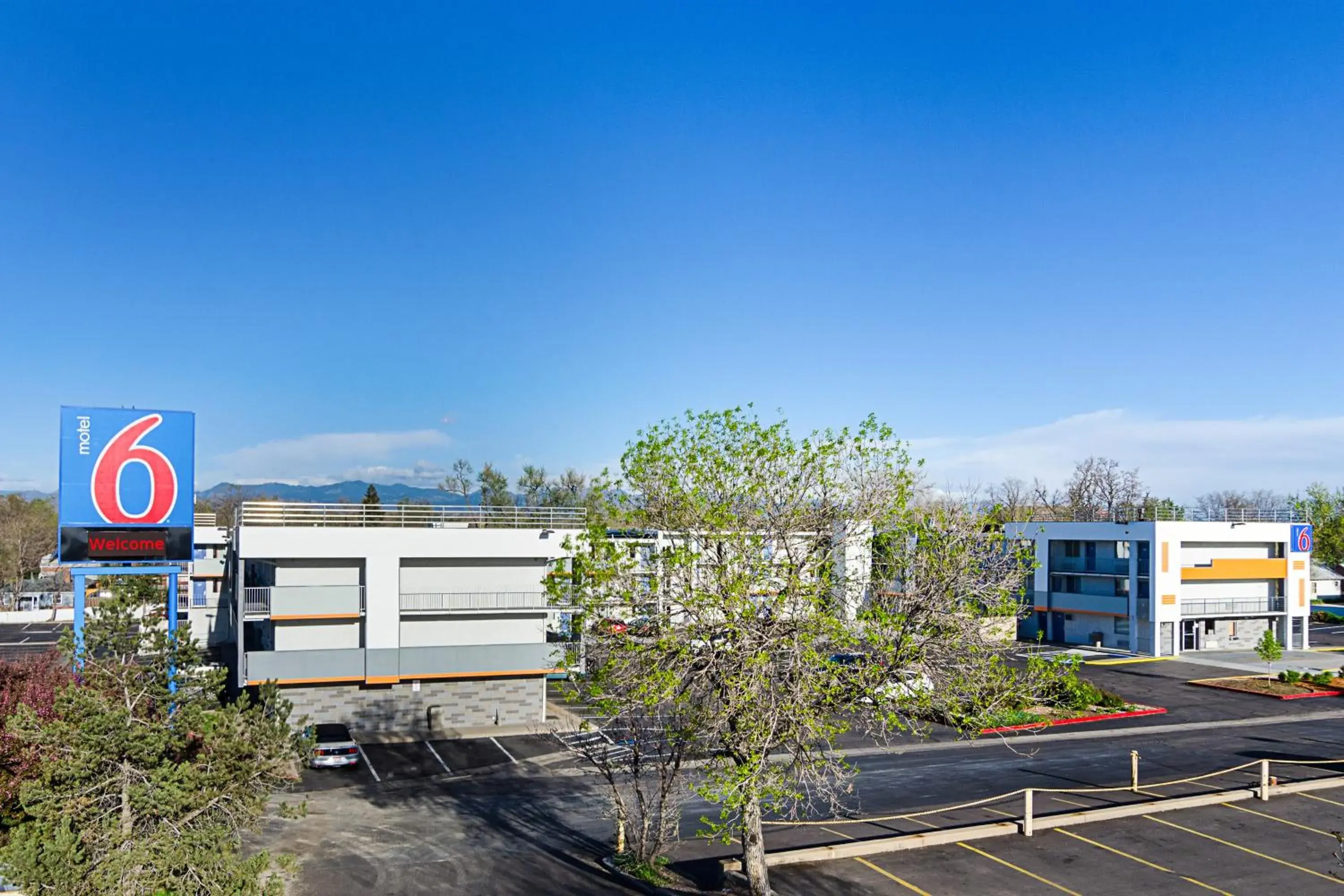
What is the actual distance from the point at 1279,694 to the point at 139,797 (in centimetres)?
4676

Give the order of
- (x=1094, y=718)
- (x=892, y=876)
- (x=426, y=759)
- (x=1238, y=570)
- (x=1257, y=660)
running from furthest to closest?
(x=1238, y=570) → (x=1257, y=660) → (x=1094, y=718) → (x=426, y=759) → (x=892, y=876)

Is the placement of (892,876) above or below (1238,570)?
below

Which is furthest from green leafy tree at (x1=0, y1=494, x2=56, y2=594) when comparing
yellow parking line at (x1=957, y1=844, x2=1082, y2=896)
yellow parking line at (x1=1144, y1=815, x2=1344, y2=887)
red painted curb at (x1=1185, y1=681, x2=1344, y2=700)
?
yellow parking line at (x1=1144, y1=815, x2=1344, y2=887)

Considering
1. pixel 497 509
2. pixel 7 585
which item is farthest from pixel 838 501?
pixel 7 585

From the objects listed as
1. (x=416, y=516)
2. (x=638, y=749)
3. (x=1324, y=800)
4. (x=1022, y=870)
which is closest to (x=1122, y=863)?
(x=1022, y=870)

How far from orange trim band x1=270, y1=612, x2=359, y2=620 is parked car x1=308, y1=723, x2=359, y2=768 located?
4.00m

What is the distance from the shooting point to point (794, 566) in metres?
16.8

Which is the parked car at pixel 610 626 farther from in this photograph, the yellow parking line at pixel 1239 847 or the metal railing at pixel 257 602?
the metal railing at pixel 257 602

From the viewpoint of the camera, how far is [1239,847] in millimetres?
22594

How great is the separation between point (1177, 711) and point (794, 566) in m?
32.0

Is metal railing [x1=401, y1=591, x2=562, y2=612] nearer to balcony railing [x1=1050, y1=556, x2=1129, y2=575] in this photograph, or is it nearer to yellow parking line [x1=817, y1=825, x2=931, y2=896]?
yellow parking line [x1=817, y1=825, x2=931, y2=896]

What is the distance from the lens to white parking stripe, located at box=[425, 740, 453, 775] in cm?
3139

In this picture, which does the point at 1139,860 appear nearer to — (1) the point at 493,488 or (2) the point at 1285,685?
(2) the point at 1285,685

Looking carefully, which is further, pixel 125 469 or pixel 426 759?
pixel 426 759
